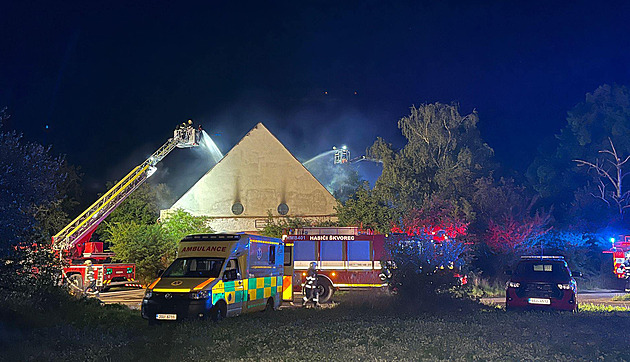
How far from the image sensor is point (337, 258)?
20953 millimetres

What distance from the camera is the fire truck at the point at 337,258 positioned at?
20.6 metres

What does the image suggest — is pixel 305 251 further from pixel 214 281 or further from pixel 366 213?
pixel 366 213

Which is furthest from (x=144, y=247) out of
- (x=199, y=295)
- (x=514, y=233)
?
(x=514, y=233)

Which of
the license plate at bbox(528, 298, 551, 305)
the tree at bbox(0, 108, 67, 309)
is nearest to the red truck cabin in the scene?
the license plate at bbox(528, 298, 551, 305)

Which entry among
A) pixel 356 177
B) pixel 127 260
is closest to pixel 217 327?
pixel 127 260

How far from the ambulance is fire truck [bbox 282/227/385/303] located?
156 inches

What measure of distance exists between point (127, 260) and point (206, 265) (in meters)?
16.6

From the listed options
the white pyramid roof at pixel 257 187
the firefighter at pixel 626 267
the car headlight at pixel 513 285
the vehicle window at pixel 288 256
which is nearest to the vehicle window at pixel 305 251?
the vehicle window at pixel 288 256

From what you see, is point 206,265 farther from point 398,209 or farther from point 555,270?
point 398,209

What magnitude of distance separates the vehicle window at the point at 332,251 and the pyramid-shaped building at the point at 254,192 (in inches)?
631

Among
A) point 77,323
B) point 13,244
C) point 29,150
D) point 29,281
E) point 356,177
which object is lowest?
point 77,323

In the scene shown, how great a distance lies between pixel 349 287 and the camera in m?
20.5

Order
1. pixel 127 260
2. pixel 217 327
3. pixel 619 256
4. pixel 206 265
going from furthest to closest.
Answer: pixel 127 260 → pixel 619 256 → pixel 206 265 → pixel 217 327

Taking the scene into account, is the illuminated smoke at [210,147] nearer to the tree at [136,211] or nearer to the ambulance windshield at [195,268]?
the tree at [136,211]
